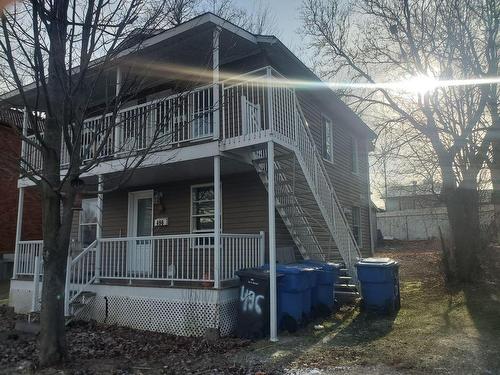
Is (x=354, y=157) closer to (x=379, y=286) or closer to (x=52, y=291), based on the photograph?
(x=379, y=286)

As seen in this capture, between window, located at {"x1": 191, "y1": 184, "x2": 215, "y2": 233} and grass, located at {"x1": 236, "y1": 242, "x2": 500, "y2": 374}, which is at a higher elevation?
window, located at {"x1": 191, "y1": 184, "x2": 215, "y2": 233}

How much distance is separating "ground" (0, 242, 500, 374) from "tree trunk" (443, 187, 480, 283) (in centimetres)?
182

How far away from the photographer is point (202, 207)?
11805 mm

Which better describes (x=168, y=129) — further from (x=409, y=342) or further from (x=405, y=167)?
(x=405, y=167)

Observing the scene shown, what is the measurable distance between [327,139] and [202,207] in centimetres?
544

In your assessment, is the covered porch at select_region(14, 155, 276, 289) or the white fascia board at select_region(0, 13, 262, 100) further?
the covered porch at select_region(14, 155, 276, 289)

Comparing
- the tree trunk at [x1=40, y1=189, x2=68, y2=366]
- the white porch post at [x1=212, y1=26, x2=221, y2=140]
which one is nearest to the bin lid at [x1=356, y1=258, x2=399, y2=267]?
the white porch post at [x1=212, y1=26, x2=221, y2=140]

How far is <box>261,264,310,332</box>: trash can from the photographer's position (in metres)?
7.99

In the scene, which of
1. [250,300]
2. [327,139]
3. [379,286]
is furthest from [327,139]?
[250,300]

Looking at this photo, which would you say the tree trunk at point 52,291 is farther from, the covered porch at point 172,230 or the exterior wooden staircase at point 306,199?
the exterior wooden staircase at point 306,199

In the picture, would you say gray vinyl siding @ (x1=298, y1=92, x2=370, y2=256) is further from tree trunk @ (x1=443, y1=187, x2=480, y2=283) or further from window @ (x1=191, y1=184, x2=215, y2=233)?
window @ (x1=191, y1=184, x2=215, y2=233)

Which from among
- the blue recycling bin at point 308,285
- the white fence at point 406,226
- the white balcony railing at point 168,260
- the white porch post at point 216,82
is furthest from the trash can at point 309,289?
the white fence at point 406,226

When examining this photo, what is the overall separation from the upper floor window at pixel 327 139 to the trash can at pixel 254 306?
6.93 m

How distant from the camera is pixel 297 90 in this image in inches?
497
